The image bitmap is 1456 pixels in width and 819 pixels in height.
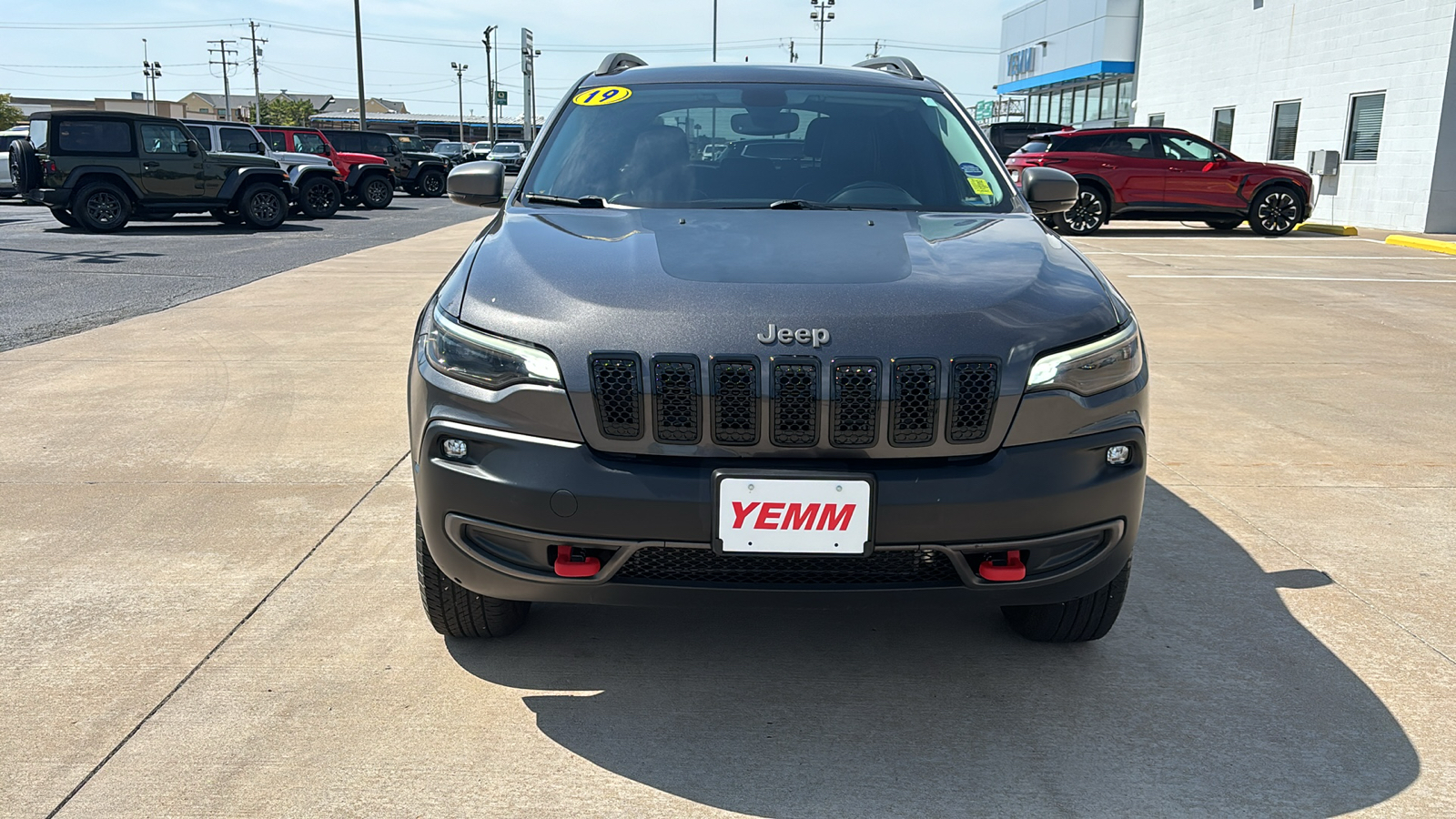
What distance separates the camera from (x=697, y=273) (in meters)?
2.70

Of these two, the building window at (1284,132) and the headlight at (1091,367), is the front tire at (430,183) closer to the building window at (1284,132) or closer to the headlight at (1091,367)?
the building window at (1284,132)

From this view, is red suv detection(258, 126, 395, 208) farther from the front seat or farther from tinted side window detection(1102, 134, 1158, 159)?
the front seat

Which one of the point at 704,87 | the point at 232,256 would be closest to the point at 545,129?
the point at 704,87

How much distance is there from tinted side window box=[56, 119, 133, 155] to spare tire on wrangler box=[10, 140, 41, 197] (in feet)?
1.20

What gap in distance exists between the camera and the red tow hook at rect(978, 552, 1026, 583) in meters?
2.51

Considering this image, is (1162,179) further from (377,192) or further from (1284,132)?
(377,192)

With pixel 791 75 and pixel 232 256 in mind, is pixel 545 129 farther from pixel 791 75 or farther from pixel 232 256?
pixel 232 256

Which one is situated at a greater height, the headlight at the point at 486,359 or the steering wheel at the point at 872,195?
the steering wheel at the point at 872,195

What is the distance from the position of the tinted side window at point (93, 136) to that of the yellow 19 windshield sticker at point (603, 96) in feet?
51.3

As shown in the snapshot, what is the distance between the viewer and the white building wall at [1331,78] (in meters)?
18.6

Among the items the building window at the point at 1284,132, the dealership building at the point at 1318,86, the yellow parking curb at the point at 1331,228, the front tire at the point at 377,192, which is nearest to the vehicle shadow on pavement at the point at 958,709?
the yellow parking curb at the point at 1331,228

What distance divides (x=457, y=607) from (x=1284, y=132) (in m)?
24.1

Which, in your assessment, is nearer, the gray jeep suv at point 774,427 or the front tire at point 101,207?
the gray jeep suv at point 774,427

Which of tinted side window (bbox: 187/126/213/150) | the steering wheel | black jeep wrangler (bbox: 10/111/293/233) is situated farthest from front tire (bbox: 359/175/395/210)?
the steering wheel
